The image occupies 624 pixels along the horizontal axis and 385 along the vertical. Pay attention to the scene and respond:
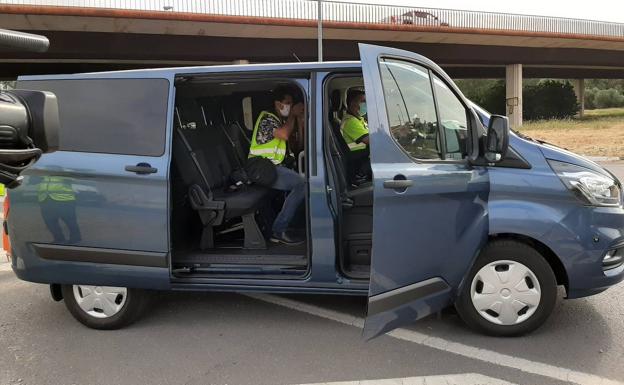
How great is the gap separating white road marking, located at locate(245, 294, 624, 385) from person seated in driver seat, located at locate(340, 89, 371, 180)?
1.28m

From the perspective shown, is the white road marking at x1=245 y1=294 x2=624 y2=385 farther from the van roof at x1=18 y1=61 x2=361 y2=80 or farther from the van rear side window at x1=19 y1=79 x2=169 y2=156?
the van roof at x1=18 y1=61 x2=361 y2=80

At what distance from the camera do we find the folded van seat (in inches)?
177

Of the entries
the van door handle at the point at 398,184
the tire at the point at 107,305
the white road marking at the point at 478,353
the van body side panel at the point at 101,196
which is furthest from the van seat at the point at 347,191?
the tire at the point at 107,305

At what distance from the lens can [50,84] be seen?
4.05 metres

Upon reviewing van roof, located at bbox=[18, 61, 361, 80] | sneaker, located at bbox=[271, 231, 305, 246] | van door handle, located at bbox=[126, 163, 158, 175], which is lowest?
sneaker, located at bbox=[271, 231, 305, 246]

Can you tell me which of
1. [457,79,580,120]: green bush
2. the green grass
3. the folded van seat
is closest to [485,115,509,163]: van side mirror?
the folded van seat

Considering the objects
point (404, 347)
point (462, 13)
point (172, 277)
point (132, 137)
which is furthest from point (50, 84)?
point (462, 13)

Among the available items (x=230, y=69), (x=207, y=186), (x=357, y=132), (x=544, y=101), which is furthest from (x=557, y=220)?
(x=544, y=101)

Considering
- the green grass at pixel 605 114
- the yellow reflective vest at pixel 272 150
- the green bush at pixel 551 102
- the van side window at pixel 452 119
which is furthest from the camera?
the green bush at pixel 551 102

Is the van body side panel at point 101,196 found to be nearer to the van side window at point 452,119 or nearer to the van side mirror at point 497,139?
the van side window at point 452,119

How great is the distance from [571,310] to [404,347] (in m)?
1.43

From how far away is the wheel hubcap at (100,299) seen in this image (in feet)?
13.3

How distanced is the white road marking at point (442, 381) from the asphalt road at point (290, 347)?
0.01 metres

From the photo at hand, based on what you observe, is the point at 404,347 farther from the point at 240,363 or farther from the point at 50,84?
the point at 50,84
